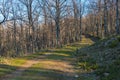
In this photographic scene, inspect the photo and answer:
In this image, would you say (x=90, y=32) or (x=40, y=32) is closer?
(x=40, y=32)

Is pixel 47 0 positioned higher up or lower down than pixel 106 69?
higher up

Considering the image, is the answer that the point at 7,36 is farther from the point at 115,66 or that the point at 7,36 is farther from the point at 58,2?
the point at 115,66

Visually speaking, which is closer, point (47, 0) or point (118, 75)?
point (118, 75)

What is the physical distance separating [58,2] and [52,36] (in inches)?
1052

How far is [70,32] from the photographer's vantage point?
86000 millimetres

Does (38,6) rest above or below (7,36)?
above

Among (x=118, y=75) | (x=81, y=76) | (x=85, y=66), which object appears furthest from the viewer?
(x=85, y=66)

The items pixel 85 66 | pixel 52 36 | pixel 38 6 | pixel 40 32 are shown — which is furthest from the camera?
pixel 40 32

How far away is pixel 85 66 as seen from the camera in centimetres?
2153

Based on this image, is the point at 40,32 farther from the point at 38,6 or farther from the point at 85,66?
the point at 85,66

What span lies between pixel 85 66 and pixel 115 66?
3829 millimetres

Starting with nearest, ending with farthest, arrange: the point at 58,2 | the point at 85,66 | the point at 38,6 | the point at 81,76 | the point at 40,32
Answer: the point at 81,76
the point at 85,66
the point at 58,2
the point at 38,6
the point at 40,32

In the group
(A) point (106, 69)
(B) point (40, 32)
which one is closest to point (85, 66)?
(A) point (106, 69)

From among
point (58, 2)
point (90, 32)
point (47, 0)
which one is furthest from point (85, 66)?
point (90, 32)
